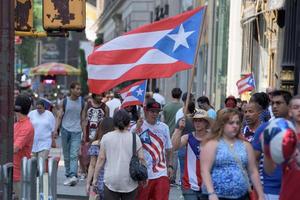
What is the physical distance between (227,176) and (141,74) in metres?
4.03

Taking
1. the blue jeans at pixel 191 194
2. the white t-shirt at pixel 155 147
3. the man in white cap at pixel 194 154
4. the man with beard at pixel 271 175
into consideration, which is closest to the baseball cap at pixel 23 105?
the white t-shirt at pixel 155 147

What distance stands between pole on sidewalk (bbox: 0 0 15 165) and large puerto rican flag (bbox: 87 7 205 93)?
3188 mm

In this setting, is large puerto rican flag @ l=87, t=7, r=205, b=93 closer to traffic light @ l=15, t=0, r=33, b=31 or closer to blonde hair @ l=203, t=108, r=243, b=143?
traffic light @ l=15, t=0, r=33, b=31

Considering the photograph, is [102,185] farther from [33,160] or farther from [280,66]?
[280,66]

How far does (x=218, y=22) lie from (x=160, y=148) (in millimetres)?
19625

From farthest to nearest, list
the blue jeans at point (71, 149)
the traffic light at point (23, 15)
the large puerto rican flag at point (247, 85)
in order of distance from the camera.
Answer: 1. the large puerto rican flag at point (247, 85)
2. the blue jeans at point (71, 149)
3. the traffic light at point (23, 15)

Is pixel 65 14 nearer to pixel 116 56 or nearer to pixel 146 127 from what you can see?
pixel 146 127

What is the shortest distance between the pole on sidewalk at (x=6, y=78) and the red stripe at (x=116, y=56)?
128 inches

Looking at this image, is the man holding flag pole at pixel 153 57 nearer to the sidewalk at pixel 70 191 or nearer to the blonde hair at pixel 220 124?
the blonde hair at pixel 220 124

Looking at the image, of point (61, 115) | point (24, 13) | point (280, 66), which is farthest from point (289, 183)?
point (280, 66)

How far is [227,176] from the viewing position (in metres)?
8.07

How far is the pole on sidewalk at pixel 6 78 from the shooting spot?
28.4 feet

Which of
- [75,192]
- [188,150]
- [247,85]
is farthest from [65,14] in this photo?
[247,85]

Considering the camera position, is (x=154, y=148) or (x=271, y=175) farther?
(x=154, y=148)
